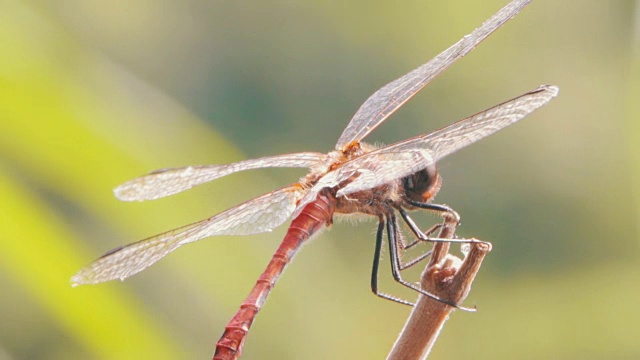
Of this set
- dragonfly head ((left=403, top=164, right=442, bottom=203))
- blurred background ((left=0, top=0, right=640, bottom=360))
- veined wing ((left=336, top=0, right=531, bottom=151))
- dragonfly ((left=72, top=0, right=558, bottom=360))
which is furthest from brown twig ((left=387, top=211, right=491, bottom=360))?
blurred background ((left=0, top=0, right=640, bottom=360))

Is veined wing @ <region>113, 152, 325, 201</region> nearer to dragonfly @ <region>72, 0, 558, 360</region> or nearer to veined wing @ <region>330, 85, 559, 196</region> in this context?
dragonfly @ <region>72, 0, 558, 360</region>

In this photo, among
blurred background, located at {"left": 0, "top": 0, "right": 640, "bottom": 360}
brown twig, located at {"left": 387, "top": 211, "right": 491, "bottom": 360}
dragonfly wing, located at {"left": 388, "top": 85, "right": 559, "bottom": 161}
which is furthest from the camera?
blurred background, located at {"left": 0, "top": 0, "right": 640, "bottom": 360}

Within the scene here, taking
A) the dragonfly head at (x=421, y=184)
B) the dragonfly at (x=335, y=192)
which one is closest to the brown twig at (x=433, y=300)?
the dragonfly at (x=335, y=192)

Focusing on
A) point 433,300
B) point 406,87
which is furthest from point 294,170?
point 433,300

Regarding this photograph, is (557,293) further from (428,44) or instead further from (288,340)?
(428,44)

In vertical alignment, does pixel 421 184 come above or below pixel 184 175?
above

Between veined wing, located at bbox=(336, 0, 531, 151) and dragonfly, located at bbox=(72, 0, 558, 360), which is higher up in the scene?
veined wing, located at bbox=(336, 0, 531, 151)

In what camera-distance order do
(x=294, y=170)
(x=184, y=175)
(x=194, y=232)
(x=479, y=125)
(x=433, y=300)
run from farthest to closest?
(x=294, y=170), (x=184, y=175), (x=194, y=232), (x=479, y=125), (x=433, y=300)

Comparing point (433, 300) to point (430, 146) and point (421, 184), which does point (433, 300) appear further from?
point (421, 184)

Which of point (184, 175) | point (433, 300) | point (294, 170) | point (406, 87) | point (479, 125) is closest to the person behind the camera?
point (433, 300)
